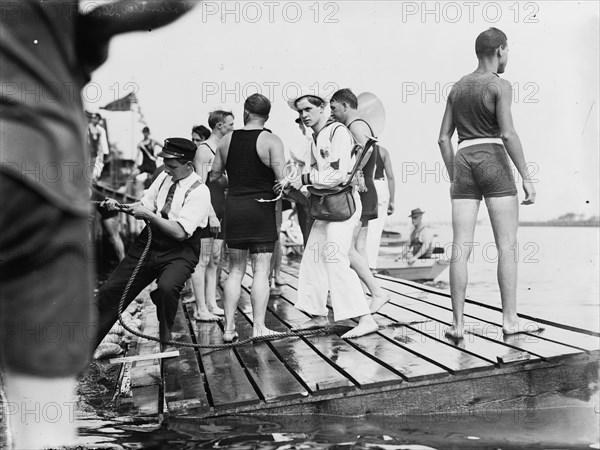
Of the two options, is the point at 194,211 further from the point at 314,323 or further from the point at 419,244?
the point at 419,244

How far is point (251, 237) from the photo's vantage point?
19.4 feet

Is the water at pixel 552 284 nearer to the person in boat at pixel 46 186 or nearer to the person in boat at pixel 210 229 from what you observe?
the person in boat at pixel 210 229

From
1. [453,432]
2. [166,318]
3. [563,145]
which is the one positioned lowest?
[453,432]

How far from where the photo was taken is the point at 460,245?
5.50m

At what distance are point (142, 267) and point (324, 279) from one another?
188 centimetres

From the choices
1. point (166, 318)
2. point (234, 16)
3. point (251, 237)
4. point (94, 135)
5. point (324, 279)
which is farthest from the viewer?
point (94, 135)

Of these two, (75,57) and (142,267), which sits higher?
(75,57)

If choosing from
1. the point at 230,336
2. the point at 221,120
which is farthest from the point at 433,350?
the point at 221,120

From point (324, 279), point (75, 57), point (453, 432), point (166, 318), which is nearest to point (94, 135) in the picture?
point (324, 279)

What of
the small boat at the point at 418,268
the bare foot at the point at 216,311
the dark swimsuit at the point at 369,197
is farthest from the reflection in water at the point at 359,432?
the small boat at the point at 418,268

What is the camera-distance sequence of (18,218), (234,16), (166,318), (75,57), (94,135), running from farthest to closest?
(94,135) < (166,318) < (234,16) < (75,57) < (18,218)

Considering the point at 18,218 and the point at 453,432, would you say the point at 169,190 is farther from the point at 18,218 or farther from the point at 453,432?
the point at 18,218

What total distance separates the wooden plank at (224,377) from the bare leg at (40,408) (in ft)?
5.59

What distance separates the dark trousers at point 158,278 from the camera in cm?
512
